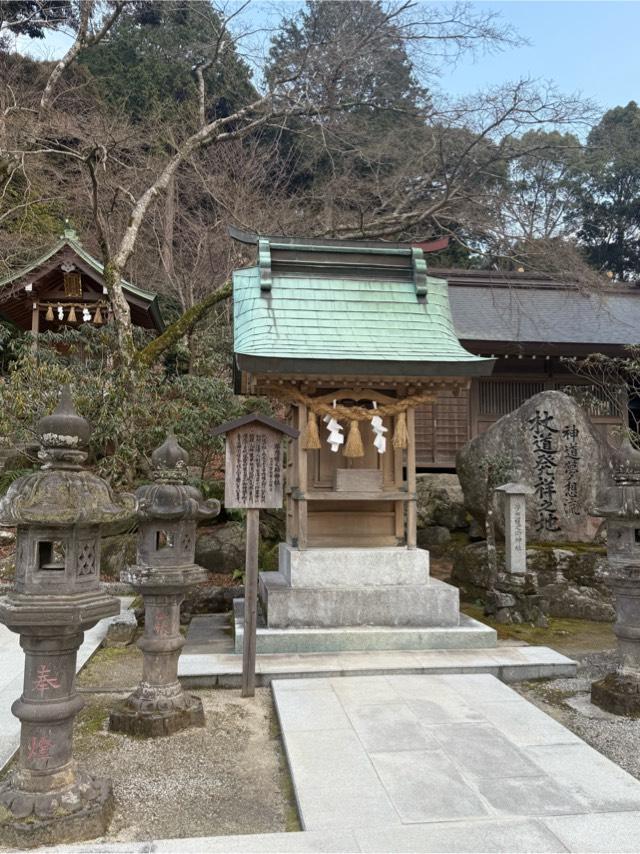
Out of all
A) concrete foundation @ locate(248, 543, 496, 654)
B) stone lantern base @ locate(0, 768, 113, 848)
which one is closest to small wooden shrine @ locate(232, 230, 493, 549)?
concrete foundation @ locate(248, 543, 496, 654)

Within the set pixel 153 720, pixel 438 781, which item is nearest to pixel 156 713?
pixel 153 720

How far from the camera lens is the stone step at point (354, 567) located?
749cm

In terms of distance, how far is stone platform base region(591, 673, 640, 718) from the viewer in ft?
16.9

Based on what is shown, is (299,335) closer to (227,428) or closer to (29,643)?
(227,428)

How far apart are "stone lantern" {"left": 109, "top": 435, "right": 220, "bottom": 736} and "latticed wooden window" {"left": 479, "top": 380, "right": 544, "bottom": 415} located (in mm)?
11914

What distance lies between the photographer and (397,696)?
552cm

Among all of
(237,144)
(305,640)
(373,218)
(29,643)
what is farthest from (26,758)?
(237,144)

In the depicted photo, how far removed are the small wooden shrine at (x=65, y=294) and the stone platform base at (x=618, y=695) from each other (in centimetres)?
1279

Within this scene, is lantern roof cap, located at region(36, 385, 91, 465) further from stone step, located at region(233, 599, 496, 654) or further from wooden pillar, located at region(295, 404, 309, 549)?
wooden pillar, located at region(295, 404, 309, 549)

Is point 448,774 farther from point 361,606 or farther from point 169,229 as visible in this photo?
point 169,229

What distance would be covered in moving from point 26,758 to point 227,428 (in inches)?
131

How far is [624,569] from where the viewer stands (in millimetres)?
5387

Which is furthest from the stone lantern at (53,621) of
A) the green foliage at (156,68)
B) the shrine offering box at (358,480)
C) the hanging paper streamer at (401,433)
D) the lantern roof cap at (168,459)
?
the green foliage at (156,68)

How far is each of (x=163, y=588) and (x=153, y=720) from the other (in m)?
1.01
